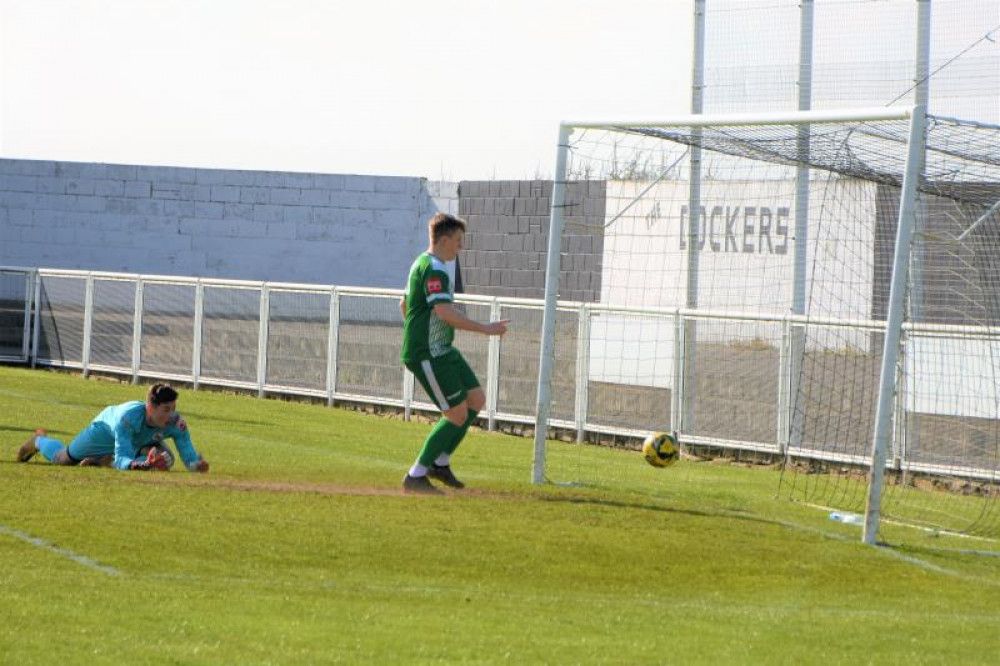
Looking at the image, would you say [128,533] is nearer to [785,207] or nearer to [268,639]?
[268,639]

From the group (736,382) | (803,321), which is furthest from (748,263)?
(803,321)

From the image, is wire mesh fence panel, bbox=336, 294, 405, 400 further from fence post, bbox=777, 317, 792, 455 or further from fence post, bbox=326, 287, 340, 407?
fence post, bbox=777, 317, 792, 455

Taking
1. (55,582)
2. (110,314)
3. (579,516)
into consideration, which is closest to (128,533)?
(55,582)

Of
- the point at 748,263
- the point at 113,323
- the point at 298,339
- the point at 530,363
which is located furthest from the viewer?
the point at 113,323

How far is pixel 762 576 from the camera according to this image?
10109 millimetres

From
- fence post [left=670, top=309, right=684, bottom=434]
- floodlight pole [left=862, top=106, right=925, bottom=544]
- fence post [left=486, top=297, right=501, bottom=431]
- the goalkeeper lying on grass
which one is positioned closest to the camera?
floodlight pole [left=862, top=106, right=925, bottom=544]

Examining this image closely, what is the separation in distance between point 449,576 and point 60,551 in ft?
7.18

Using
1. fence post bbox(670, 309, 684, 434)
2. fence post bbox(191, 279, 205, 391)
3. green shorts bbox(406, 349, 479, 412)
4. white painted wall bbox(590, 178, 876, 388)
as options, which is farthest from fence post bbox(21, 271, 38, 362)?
green shorts bbox(406, 349, 479, 412)

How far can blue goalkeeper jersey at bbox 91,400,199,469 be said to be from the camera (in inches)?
526

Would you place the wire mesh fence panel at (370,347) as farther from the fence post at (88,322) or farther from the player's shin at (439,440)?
the player's shin at (439,440)

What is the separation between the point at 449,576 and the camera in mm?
9461

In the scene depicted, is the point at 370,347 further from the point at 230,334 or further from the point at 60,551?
the point at 60,551

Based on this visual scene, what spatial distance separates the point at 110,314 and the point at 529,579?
19223 mm

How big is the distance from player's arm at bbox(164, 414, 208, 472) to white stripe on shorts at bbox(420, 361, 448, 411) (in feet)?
7.04
